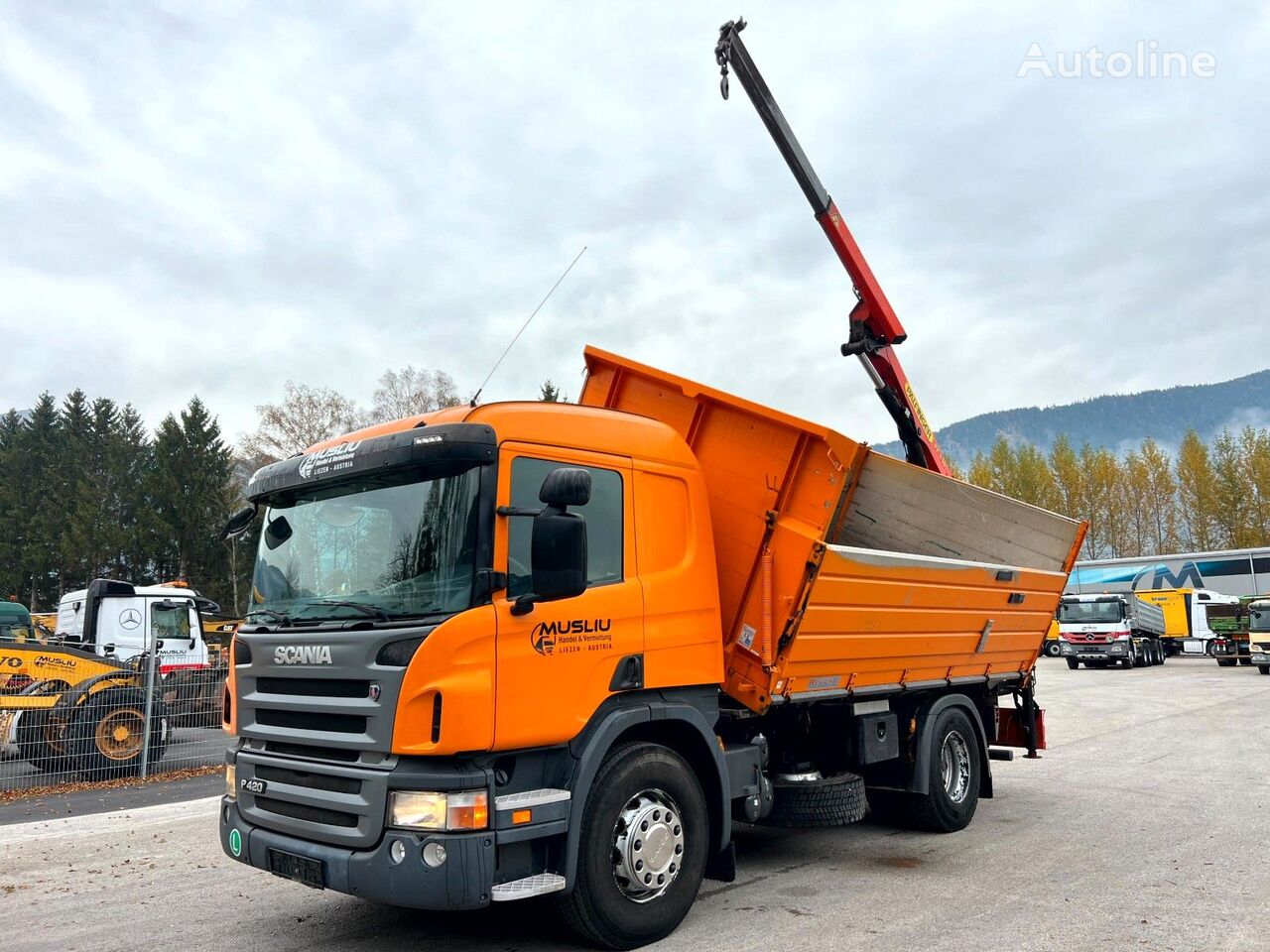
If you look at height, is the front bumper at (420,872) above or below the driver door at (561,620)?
below

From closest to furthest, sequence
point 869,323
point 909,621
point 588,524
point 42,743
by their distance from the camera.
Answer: point 588,524
point 909,621
point 869,323
point 42,743

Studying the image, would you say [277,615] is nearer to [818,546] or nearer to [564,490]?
[564,490]

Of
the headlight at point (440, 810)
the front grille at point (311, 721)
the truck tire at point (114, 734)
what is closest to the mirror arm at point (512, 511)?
the front grille at point (311, 721)

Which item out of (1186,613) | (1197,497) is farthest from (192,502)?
(1197,497)

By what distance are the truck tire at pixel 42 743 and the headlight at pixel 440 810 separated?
8.79 m

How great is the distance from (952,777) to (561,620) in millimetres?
4614

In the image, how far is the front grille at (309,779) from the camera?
4295 mm

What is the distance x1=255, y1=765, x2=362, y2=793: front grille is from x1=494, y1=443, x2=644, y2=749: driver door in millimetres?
733

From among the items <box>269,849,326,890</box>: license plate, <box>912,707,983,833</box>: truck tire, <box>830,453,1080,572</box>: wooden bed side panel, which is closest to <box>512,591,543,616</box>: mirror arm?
<box>269,849,326,890</box>: license plate

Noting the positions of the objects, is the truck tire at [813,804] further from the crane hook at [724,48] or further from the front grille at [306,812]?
the crane hook at [724,48]

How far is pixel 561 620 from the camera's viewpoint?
4.52 metres

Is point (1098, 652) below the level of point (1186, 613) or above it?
below

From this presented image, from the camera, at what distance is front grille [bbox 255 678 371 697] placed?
169 inches

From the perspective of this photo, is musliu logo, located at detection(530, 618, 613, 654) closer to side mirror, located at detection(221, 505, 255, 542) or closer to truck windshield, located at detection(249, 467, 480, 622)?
truck windshield, located at detection(249, 467, 480, 622)
